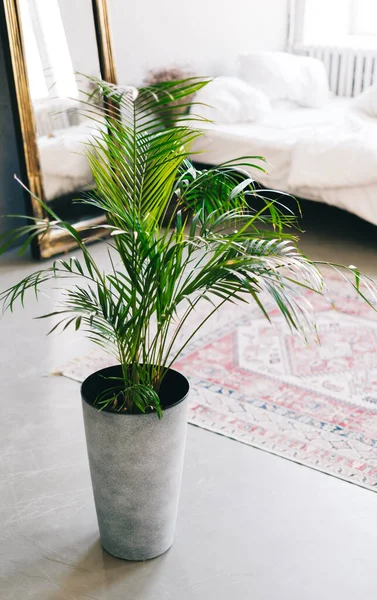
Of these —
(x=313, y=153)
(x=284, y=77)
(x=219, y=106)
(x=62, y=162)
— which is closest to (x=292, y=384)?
(x=313, y=153)

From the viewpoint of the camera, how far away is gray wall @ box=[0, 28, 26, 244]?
151 inches

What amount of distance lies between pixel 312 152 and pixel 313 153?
0.04ft

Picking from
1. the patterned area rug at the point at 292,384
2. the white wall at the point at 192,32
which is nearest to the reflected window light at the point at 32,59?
the white wall at the point at 192,32

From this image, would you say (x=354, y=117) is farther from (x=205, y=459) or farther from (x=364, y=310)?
(x=205, y=459)

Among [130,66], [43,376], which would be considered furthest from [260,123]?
[43,376]

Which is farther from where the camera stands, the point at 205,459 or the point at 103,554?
the point at 205,459

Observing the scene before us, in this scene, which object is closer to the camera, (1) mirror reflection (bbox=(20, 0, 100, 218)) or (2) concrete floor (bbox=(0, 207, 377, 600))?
(2) concrete floor (bbox=(0, 207, 377, 600))

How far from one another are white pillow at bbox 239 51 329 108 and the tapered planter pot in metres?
3.74

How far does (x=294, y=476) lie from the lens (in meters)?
2.12

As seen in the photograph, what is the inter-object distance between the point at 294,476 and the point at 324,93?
155 inches

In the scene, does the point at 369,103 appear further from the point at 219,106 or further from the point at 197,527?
the point at 197,527

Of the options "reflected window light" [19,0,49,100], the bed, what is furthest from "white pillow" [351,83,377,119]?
"reflected window light" [19,0,49,100]

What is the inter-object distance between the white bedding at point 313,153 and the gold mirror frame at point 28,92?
29.1 inches

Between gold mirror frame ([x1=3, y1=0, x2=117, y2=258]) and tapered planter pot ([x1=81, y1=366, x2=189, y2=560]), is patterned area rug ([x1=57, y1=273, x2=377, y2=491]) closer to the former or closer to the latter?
tapered planter pot ([x1=81, y1=366, x2=189, y2=560])
